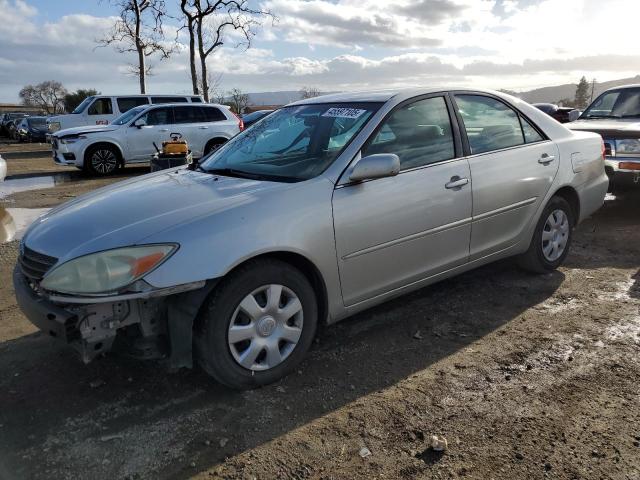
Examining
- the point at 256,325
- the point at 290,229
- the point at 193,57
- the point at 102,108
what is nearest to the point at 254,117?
the point at 102,108

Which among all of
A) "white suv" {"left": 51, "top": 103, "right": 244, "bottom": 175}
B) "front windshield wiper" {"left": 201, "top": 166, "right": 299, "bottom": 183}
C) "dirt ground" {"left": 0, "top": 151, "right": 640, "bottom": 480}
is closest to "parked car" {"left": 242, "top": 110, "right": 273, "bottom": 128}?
"white suv" {"left": 51, "top": 103, "right": 244, "bottom": 175}

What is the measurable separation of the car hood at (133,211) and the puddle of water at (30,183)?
7844mm

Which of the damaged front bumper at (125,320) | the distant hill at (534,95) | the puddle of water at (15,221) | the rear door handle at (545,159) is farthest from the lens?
the distant hill at (534,95)

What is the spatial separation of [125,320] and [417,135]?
220 cm

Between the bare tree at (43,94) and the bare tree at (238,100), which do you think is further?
the bare tree at (43,94)

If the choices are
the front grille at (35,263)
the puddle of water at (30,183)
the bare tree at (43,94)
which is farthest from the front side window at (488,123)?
the bare tree at (43,94)

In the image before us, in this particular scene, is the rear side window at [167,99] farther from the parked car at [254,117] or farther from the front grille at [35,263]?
the front grille at [35,263]

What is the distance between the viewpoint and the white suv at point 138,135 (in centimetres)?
1221

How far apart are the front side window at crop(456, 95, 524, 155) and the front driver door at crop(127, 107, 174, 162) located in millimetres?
9981

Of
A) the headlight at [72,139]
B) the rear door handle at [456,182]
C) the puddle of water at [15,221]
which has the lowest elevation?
the puddle of water at [15,221]

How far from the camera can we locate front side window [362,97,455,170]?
3424 mm

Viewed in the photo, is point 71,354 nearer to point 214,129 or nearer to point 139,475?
point 139,475

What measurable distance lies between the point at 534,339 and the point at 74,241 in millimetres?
2870

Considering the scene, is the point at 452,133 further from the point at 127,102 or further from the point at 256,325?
the point at 127,102
